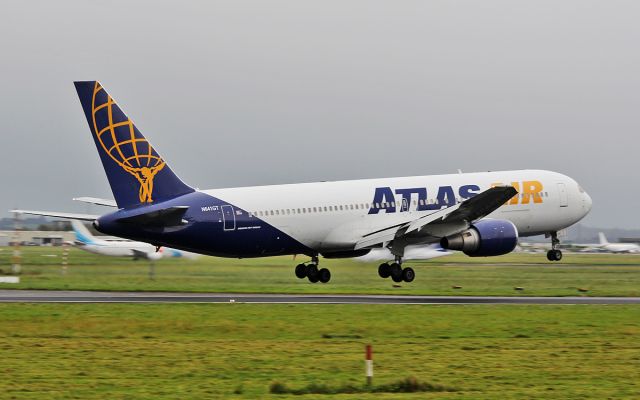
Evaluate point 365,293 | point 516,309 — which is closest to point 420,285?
point 365,293

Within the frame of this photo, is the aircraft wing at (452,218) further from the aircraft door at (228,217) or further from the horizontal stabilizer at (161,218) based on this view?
the horizontal stabilizer at (161,218)

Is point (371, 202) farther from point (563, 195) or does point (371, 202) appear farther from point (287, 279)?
point (563, 195)

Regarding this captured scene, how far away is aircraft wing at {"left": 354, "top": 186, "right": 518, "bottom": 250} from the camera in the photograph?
45781 mm

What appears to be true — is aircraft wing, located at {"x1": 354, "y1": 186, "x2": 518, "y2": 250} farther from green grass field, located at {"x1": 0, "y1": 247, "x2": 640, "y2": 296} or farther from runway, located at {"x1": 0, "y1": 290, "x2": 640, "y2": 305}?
green grass field, located at {"x1": 0, "y1": 247, "x2": 640, "y2": 296}

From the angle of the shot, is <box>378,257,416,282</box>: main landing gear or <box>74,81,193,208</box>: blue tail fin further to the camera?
<box>378,257,416,282</box>: main landing gear

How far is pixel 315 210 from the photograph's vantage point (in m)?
48.0

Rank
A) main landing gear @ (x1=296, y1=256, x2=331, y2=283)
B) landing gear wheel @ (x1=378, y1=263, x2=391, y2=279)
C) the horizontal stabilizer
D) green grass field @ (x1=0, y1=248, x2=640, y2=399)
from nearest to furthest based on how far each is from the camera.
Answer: green grass field @ (x1=0, y1=248, x2=640, y2=399)
the horizontal stabilizer
landing gear wheel @ (x1=378, y1=263, x2=391, y2=279)
main landing gear @ (x1=296, y1=256, x2=331, y2=283)

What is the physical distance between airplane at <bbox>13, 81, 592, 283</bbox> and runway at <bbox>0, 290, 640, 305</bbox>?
7.81 feet

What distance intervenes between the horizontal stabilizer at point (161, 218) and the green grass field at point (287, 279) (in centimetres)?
724

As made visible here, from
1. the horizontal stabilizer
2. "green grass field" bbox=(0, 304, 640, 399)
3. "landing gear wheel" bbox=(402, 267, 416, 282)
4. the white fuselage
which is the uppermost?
the white fuselage

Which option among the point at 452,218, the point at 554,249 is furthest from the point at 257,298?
the point at 554,249

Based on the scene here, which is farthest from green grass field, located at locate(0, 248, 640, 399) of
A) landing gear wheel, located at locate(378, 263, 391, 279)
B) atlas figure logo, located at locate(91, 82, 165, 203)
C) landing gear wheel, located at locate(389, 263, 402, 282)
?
atlas figure logo, located at locate(91, 82, 165, 203)

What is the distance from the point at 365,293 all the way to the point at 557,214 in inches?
453

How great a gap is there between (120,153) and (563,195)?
23.2 metres
